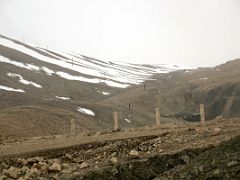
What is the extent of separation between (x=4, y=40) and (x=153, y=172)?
99.9 m

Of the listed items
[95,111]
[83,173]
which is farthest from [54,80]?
[83,173]

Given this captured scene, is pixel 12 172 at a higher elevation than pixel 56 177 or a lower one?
higher

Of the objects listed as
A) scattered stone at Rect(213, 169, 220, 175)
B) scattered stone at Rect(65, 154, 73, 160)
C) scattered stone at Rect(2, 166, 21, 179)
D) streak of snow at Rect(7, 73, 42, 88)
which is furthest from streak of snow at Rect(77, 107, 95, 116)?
scattered stone at Rect(213, 169, 220, 175)

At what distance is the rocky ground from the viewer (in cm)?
980

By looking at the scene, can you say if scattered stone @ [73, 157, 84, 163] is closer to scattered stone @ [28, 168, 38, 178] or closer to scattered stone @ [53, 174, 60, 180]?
scattered stone @ [28, 168, 38, 178]

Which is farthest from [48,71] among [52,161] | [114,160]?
[114,160]

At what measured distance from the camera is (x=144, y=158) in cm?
1278

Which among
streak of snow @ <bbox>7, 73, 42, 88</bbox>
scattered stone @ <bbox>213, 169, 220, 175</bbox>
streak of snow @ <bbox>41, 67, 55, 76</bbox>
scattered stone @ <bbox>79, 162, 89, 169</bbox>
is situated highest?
streak of snow @ <bbox>41, 67, 55, 76</bbox>

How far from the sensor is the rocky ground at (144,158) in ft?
32.2

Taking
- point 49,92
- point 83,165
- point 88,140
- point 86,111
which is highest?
point 49,92

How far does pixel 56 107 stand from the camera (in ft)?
177

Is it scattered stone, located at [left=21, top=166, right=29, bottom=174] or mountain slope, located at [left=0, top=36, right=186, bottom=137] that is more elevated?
mountain slope, located at [left=0, top=36, right=186, bottom=137]

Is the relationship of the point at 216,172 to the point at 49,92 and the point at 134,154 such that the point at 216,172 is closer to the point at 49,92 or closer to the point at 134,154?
the point at 134,154

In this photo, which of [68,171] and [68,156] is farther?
[68,156]
